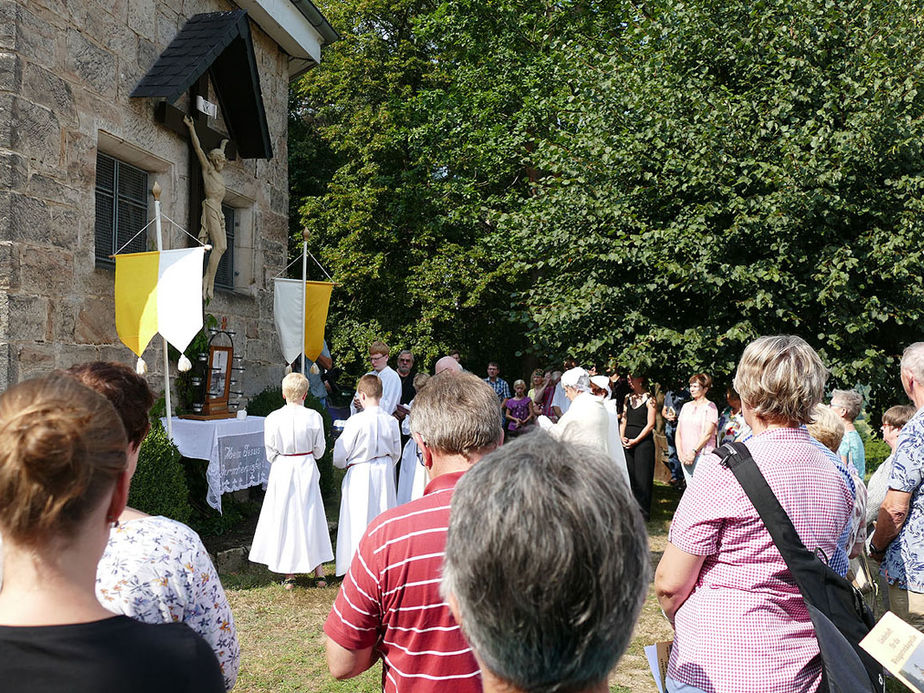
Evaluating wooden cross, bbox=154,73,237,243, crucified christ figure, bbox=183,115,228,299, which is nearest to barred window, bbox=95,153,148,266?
wooden cross, bbox=154,73,237,243

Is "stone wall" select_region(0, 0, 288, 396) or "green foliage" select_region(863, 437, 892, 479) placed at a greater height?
"stone wall" select_region(0, 0, 288, 396)

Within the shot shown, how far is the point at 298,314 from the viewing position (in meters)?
9.02

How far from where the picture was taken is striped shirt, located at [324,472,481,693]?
80.2 inches

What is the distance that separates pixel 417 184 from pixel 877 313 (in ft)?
40.3

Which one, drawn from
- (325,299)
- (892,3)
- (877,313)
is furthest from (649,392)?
(892,3)

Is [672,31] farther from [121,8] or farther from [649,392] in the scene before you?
[121,8]

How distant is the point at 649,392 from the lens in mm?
9492

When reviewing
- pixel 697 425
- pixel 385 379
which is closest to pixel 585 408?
pixel 697 425

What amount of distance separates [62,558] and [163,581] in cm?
39

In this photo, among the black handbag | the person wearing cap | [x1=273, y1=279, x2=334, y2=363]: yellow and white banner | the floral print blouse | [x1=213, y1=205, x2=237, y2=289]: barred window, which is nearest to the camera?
the floral print blouse

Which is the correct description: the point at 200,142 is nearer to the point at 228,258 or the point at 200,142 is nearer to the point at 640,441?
the point at 228,258

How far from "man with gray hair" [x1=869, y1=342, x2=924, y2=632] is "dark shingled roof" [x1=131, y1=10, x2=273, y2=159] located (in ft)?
22.2

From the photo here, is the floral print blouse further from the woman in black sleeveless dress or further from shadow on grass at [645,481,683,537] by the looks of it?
the woman in black sleeveless dress

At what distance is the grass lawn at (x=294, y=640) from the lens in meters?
4.60
